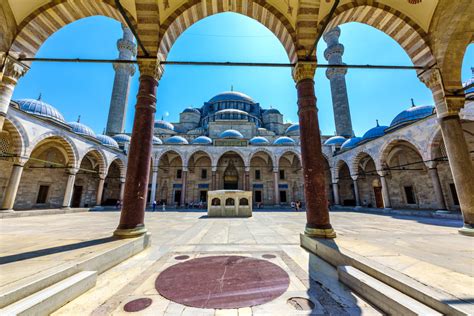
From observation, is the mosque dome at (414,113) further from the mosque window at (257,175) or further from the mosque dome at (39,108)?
the mosque dome at (39,108)

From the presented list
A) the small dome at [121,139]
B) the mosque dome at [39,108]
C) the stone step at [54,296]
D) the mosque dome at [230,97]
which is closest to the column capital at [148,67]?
the stone step at [54,296]

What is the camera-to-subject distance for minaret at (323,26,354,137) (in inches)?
1070

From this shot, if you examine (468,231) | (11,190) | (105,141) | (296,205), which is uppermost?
(105,141)

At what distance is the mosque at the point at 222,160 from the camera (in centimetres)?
1219

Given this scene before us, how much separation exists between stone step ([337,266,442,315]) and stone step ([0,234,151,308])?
3.73m

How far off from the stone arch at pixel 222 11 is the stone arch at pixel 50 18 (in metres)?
1.01

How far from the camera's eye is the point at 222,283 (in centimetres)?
256

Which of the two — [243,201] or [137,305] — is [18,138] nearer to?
[243,201]

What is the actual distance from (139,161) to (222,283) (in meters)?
3.34

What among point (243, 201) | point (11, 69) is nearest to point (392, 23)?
point (11, 69)

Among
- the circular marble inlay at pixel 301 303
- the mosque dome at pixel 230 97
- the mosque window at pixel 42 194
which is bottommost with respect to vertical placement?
the circular marble inlay at pixel 301 303

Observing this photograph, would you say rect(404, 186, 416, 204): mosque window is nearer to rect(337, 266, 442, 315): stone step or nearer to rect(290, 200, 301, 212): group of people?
rect(290, 200, 301, 212): group of people

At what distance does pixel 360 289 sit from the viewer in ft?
7.63

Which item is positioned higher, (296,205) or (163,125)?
(163,125)
